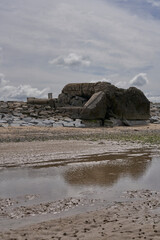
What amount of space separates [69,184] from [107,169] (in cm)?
220

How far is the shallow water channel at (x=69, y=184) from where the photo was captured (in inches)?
231

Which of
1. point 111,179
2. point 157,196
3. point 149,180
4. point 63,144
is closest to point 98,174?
point 111,179

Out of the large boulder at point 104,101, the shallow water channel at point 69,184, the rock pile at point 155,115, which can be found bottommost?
the shallow water channel at point 69,184

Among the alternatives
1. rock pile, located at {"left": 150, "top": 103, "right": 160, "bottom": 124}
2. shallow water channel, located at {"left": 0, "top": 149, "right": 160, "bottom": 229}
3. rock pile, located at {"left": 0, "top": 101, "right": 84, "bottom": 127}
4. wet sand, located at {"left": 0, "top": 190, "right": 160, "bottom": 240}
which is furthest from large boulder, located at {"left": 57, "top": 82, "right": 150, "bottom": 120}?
wet sand, located at {"left": 0, "top": 190, "right": 160, "bottom": 240}

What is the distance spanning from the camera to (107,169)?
9797 mm

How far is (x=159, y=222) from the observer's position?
505cm

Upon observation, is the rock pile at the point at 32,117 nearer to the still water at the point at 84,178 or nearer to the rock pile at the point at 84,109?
the rock pile at the point at 84,109

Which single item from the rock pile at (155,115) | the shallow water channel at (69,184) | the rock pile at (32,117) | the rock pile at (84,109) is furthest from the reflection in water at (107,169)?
the rock pile at (155,115)

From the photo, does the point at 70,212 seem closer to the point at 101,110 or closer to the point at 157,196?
the point at 157,196

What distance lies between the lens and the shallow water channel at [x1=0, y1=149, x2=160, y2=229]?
586 centimetres

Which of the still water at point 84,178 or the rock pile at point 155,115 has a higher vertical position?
the rock pile at point 155,115

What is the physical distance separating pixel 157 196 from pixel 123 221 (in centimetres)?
191

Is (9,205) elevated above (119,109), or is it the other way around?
(119,109)

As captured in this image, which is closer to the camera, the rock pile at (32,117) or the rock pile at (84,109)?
the rock pile at (32,117)
